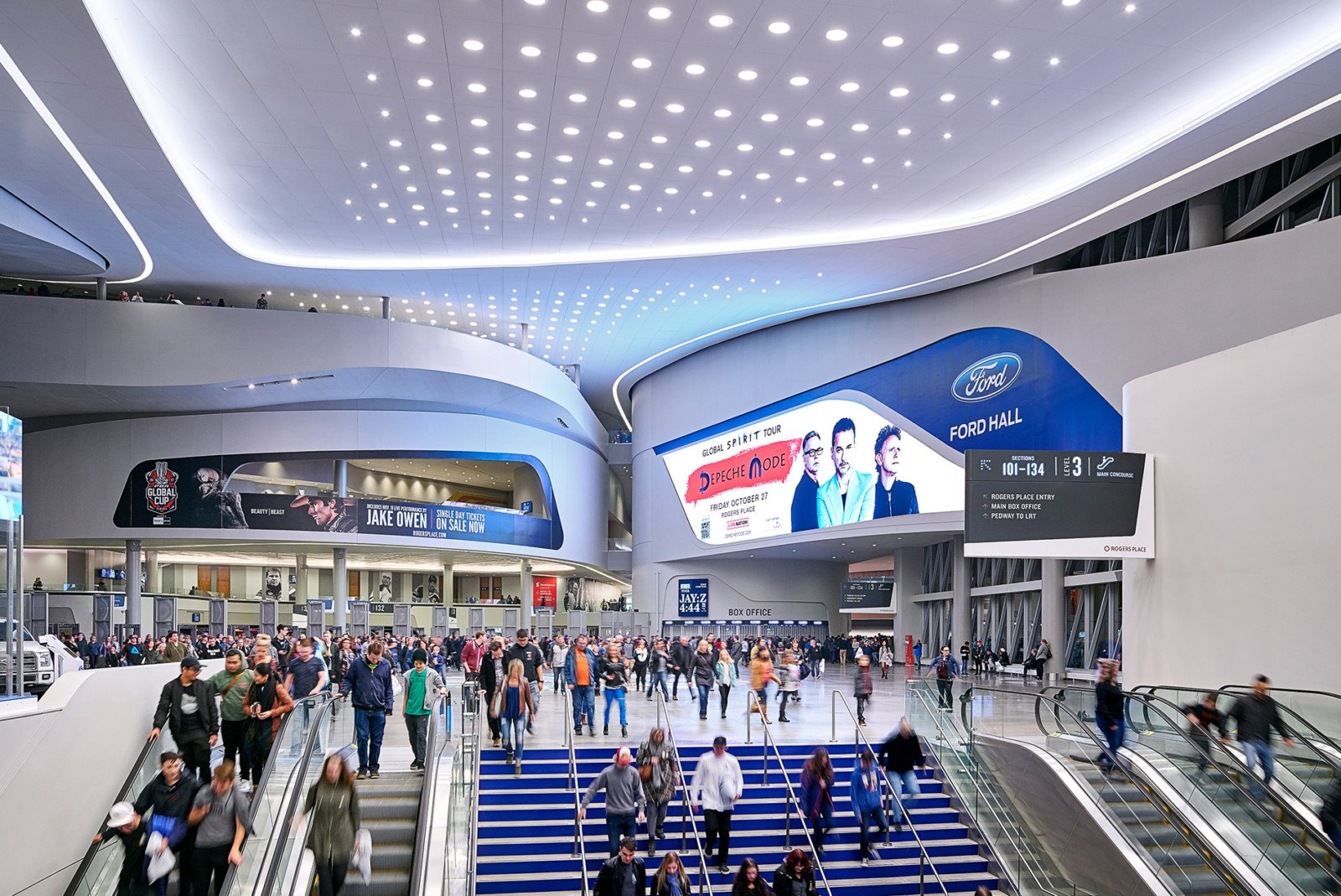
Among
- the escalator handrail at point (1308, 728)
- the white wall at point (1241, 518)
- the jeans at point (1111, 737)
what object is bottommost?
the jeans at point (1111, 737)

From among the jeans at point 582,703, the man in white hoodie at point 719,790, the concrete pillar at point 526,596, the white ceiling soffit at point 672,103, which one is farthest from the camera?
the concrete pillar at point 526,596

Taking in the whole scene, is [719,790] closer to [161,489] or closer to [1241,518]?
[1241,518]

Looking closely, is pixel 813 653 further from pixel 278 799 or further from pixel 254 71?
pixel 278 799

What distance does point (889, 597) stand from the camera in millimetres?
34500

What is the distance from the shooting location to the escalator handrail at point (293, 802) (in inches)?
288

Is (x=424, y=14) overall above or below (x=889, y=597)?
above

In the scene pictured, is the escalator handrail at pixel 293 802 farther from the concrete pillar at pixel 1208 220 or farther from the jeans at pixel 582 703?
the concrete pillar at pixel 1208 220

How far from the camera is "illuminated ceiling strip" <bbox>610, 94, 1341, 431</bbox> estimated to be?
16.9 metres

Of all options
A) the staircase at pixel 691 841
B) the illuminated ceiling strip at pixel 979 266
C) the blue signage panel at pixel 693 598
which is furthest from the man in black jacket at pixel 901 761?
the blue signage panel at pixel 693 598

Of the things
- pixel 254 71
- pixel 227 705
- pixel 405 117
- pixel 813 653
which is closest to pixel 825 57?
pixel 405 117

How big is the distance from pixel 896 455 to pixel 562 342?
41.3ft

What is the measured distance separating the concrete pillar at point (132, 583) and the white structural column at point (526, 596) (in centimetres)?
1271

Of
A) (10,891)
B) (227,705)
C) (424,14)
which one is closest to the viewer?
(10,891)

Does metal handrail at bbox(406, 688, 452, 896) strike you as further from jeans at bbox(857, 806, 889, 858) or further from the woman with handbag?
jeans at bbox(857, 806, 889, 858)
